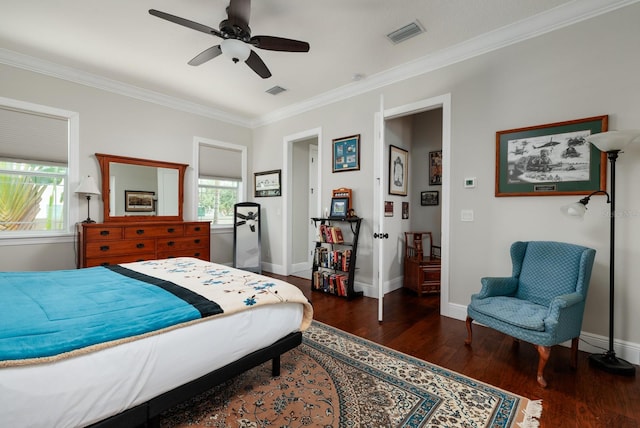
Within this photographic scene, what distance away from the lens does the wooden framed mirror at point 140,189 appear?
3949 millimetres

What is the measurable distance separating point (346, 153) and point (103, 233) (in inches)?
127

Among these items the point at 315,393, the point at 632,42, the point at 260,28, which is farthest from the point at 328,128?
the point at 315,393

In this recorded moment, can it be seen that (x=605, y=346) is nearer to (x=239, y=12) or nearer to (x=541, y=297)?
(x=541, y=297)

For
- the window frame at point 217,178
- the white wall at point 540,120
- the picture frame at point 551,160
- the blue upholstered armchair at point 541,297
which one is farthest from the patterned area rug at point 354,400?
the window frame at point 217,178

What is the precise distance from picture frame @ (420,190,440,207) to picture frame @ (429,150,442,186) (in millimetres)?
136

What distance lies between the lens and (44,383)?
1.01 m

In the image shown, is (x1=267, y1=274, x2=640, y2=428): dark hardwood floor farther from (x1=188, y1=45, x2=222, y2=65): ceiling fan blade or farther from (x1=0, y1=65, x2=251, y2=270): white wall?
(x1=0, y1=65, x2=251, y2=270): white wall

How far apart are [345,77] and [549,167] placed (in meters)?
2.48

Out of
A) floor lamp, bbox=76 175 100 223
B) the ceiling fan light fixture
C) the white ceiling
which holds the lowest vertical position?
floor lamp, bbox=76 175 100 223

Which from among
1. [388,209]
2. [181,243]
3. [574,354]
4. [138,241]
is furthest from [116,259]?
[574,354]

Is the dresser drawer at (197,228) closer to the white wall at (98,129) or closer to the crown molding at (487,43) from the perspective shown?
the white wall at (98,129)

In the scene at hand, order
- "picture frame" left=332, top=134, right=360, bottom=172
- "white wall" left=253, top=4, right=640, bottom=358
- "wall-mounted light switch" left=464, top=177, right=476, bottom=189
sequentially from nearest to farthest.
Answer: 1. "white wall" left=253, top=4, right=640, bottom=358
2. "wall-mounted light switch" left=464, top=177, right=476, bottom=189
3. "picture frame" left=332, top=134, right=360, bottom=172

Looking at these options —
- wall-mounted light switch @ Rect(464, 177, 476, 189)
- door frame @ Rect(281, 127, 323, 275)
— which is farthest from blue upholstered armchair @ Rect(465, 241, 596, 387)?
door frame @ Rect(281, 127, 323, 275)

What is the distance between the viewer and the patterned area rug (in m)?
1.58
